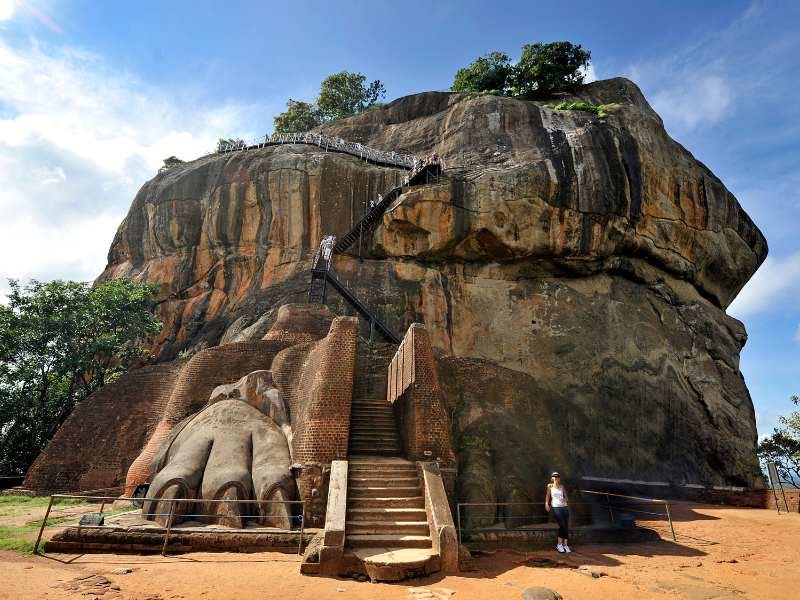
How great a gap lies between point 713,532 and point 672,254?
65.4 feet

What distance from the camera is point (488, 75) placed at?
37938 mm

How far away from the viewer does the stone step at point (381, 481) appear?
338 inches

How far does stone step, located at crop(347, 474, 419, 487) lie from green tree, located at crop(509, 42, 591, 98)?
3263 cm

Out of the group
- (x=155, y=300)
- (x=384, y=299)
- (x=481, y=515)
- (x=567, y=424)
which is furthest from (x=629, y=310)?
(x=155, y=300)

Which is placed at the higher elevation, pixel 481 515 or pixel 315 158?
pixel 315 158

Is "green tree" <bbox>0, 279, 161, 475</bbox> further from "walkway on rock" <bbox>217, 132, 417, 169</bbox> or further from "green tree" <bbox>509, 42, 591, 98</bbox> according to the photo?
"green tree" <bbox>509, 42, 591, 98</bbox>

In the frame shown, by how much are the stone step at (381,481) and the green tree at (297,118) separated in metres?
39.9

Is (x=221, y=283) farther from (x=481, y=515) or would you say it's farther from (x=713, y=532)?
(x=713, y=532)

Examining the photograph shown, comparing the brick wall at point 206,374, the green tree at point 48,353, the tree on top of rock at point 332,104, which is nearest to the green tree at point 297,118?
the tree on top of rock at point 332,104

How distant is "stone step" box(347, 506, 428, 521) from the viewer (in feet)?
25.7

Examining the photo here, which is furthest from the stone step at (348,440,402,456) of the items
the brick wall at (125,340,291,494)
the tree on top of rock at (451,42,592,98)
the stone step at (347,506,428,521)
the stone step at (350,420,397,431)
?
the tree on top of rock at (451,42,592,98)

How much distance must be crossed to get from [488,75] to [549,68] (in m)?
4.94

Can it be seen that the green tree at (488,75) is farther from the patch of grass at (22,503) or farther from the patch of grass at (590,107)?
the patch of grass at (22,503)

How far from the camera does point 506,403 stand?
38.9 ft
